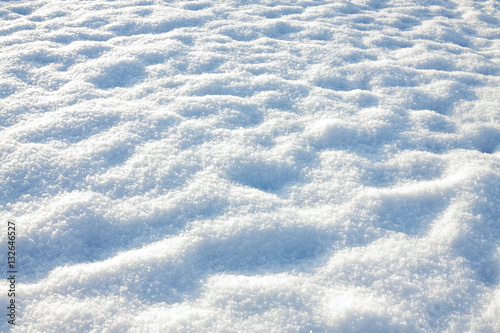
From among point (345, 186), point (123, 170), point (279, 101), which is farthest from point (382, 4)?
point (123, 170)

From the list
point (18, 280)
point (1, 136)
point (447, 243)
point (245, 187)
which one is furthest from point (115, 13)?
point (447, 243)

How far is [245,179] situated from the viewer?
1.49m

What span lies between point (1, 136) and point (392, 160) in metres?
1.97

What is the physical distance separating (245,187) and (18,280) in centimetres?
90

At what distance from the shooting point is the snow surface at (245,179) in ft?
3.34

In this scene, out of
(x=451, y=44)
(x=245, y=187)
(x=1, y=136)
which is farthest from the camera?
(x=451, y=44)

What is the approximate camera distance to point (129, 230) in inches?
48.3

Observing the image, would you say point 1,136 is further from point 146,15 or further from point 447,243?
point 447,243

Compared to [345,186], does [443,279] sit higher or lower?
lower

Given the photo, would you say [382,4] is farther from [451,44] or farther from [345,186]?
[345,186]

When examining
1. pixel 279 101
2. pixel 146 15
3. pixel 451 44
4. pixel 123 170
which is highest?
pixel 146 15

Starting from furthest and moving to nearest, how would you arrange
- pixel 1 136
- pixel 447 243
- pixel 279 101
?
1. pixel 279 101
2. pixel 1 136
3. pixel 447 243

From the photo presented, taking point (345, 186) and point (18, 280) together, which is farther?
point (345, 186)

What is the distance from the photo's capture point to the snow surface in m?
1.02
